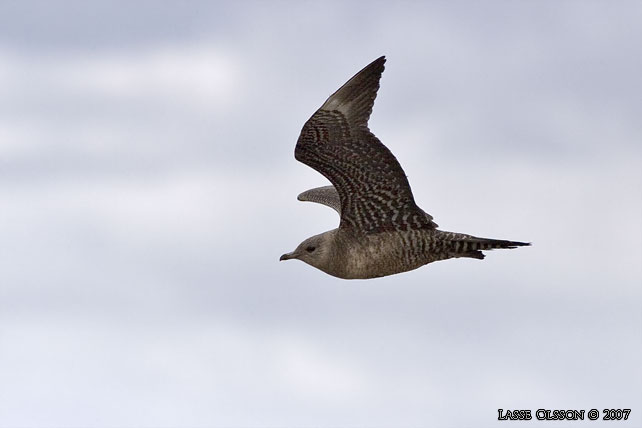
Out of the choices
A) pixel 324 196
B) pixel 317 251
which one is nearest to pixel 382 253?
pixel 317 251

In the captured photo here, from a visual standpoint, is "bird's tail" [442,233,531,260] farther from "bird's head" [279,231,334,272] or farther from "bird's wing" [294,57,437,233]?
"bird's head" [279,231,334,272]

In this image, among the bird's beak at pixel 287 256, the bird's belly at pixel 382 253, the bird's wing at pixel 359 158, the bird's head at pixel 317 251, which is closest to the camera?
the bird's wing at pixel 359 158

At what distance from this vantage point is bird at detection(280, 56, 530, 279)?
2798 cm

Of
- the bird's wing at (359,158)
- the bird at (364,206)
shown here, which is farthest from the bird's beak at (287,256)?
the bird's wing at (359,158)

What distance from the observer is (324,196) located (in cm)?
3247

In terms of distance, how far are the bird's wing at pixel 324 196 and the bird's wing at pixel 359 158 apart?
3.12m

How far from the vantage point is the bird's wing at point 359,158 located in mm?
27953

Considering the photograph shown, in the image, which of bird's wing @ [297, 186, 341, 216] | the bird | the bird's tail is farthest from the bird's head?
bird's wing @ [297, 186, 341, 216]

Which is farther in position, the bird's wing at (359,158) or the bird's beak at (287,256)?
the bird's beak at (287,256)

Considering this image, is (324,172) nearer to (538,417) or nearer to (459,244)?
(459,244)

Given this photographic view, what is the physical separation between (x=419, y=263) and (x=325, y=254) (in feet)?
4.99

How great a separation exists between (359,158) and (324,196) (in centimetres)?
447

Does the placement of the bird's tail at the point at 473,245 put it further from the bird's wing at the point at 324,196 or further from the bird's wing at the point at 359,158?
the bird's wing at the point at 324,196

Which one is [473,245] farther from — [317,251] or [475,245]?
[317,251]
